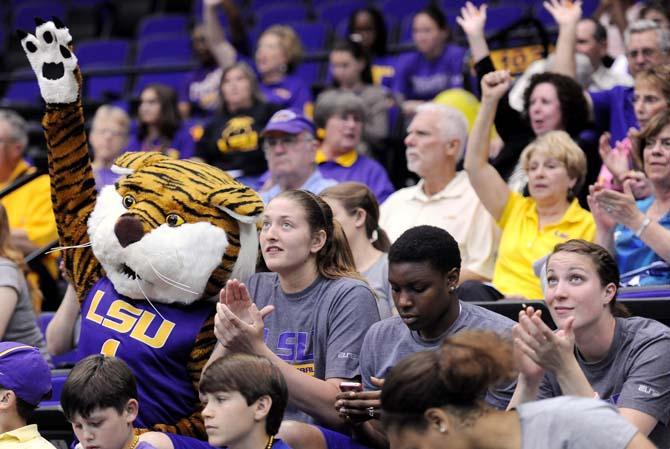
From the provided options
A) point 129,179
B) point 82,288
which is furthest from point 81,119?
point 82,288

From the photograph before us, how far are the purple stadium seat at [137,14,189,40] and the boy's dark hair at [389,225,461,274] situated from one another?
23.0 ft

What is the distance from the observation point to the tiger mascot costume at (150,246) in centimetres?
393

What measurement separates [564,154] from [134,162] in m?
1.83

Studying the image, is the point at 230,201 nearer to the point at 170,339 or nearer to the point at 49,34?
the point at 170,339

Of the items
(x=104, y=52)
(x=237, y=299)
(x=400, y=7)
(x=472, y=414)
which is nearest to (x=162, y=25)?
(x=104, y=52)

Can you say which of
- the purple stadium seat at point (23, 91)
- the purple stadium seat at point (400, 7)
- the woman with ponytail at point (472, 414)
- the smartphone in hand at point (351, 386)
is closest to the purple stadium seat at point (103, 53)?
the purple stadium seat at point (23, 91)

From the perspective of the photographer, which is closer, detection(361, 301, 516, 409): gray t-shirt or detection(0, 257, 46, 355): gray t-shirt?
detection(361, 301, 516, 409): gray t-shirt

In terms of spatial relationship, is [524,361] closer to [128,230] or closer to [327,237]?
[327,237]

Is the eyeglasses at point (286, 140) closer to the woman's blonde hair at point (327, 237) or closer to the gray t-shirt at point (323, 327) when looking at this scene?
the woman's blonde hair at point (327, 237)

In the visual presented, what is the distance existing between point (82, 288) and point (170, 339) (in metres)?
0.47

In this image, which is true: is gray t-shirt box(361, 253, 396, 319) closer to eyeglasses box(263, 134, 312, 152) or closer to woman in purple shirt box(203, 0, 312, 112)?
eyeglasses box(263, 134, 312, 152)

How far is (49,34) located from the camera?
408cm

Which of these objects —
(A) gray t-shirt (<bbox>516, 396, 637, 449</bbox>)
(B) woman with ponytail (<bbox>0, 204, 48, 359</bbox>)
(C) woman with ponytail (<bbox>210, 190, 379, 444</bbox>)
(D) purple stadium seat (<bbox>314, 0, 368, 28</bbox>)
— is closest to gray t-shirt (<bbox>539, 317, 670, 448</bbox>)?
(C) woman with ponytail (<bbox>210, 190, 379, 444</bbox>)

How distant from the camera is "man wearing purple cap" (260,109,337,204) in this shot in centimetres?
575
